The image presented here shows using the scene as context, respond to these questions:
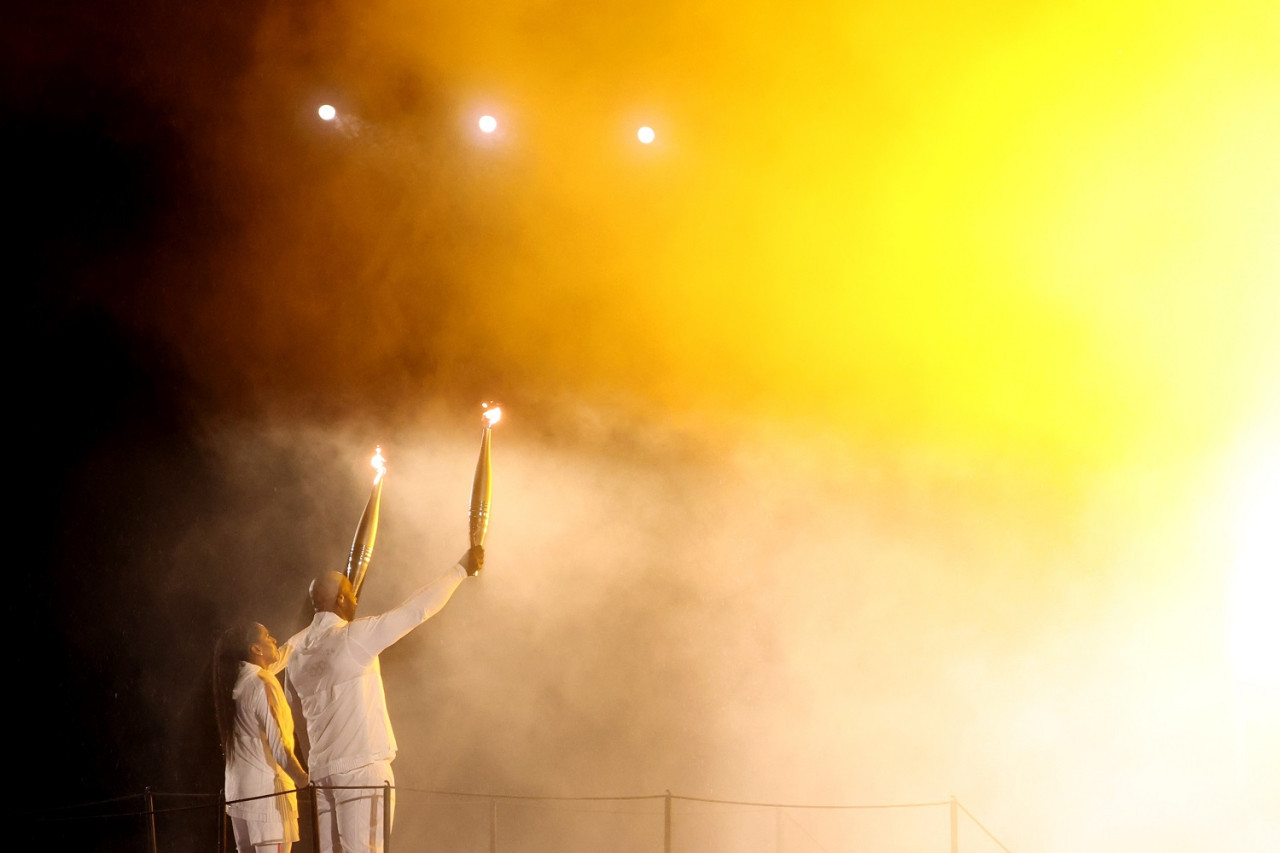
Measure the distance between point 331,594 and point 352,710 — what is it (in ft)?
1.69

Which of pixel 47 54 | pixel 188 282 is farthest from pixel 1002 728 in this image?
pixel 47 54

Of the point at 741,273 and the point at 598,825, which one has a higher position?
the point at 741,273

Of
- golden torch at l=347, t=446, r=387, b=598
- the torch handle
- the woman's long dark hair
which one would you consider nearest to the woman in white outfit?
the woman's long dark hair

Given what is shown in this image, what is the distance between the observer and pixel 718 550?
671 centimetres

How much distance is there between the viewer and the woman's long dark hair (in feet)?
17.4

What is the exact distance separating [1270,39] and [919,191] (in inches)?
78.2

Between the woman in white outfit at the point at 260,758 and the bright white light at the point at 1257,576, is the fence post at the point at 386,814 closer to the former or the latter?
the woman in white outfit at the point at 260,758

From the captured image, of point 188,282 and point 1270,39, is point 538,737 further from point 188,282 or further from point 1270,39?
point 1270,39

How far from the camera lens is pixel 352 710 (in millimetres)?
4738

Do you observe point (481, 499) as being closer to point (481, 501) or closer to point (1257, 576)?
point (481, 501)

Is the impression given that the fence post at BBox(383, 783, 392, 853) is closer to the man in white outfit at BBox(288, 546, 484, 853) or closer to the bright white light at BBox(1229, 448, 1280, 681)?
the man in white outfit at BBox(288, 546, 484, 853)

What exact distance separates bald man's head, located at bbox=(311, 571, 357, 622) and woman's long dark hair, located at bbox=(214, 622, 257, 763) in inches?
22.5

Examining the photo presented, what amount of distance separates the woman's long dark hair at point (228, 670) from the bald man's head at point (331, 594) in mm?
571

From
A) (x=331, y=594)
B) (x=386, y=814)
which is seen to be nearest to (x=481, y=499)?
(x=331, y=594)
